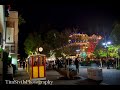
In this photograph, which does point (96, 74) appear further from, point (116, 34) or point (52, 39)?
point (52, 39)

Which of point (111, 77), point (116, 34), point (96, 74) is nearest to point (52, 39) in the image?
point (116, 34)

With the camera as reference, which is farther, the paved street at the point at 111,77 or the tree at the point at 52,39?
the tree at the point at 52,39

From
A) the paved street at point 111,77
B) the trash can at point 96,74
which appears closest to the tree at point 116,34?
the paved street at point 111,77

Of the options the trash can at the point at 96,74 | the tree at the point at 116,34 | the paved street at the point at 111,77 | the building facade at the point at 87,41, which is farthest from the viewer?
the building facade at the point at 87,41

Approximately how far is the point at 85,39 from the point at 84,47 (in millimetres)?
2860

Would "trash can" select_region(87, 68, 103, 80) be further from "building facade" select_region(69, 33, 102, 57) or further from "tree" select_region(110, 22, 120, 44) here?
"building facade" select_region(69, 33, 102, 57)

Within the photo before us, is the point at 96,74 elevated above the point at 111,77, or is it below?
above

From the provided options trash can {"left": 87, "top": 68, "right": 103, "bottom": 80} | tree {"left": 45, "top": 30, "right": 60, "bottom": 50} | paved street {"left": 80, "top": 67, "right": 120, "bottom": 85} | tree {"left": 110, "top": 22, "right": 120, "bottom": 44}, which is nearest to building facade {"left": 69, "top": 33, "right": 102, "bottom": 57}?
tree {"left": 45, "top": 30, "right": 60, "bottom": 50}

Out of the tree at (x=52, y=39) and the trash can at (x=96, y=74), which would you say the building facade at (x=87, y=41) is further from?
the trash can at (x=96, y=74)

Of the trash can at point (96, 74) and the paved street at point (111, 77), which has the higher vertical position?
the trash can at point (96, 74)

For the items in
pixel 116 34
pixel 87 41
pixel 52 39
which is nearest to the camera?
pixel 116 34

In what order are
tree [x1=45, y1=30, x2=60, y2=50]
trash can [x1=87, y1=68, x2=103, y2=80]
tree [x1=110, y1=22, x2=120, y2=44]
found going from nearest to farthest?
trash can [x1=87, y1=68, x2=103, y2=80], tree [x1=110, y1=22, x2=120, y2=44], tree [x1=45, y1=30, x2=60, y2=50]
